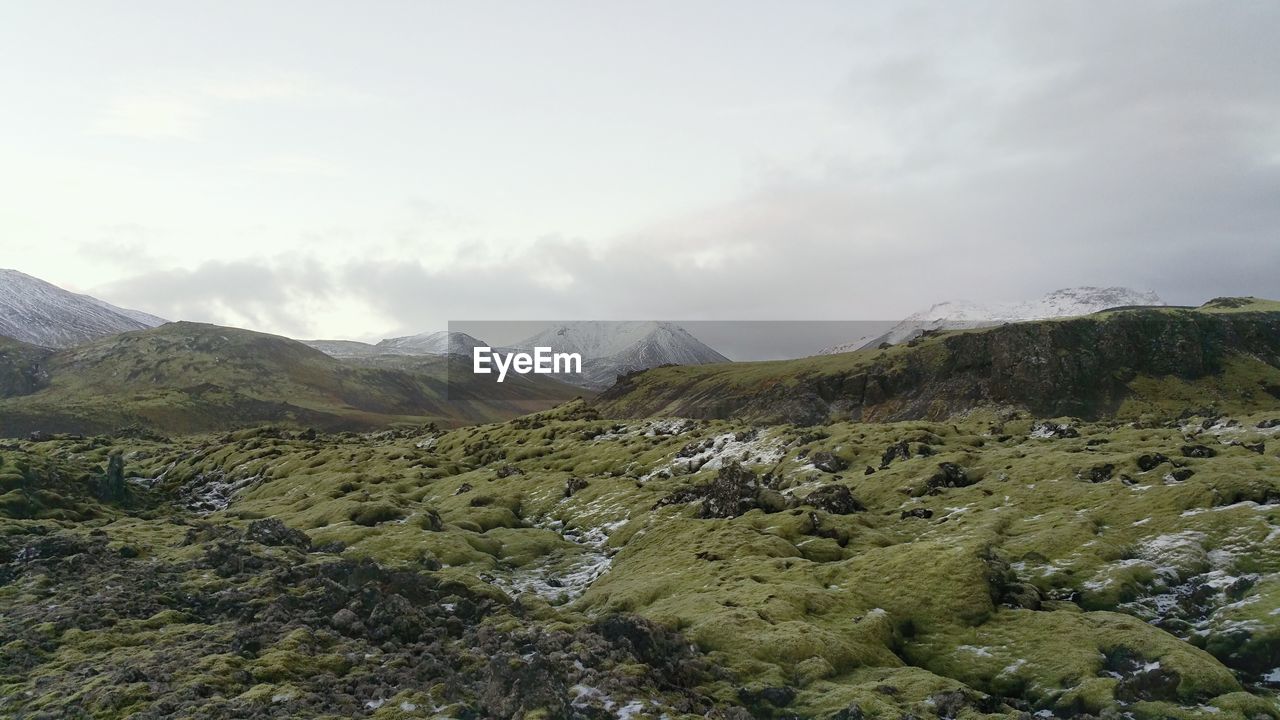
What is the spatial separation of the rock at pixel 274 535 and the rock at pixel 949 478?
5473 cm

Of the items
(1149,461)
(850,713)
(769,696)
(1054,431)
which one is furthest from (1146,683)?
(1054,431)

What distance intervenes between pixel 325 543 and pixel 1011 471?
2404 inches

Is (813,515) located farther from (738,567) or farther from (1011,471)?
(1011,471)

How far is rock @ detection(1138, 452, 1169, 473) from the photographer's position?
196 feet

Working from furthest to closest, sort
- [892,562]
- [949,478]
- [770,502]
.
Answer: [949,478] → [770,502] → [892,562]

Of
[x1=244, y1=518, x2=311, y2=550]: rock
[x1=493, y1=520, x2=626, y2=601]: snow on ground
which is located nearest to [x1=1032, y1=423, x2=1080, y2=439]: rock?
[x1=493, y1=520, x2=626, y2=601]: snow on ground

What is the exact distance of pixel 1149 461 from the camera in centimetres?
6012

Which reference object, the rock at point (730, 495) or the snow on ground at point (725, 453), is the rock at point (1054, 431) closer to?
the snow on ground at point (725, 453)

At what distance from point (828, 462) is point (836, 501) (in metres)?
19.6

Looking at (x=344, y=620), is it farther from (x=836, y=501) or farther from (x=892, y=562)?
(x=836, y=501)

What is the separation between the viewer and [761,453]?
308 feet

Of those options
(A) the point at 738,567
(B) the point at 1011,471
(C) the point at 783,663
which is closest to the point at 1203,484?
(B) the point at 1011,471

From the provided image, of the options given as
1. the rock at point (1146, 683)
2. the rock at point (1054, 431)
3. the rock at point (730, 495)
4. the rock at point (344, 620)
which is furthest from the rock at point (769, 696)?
the rock at point (1054, 431)

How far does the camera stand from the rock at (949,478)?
2714 inches
